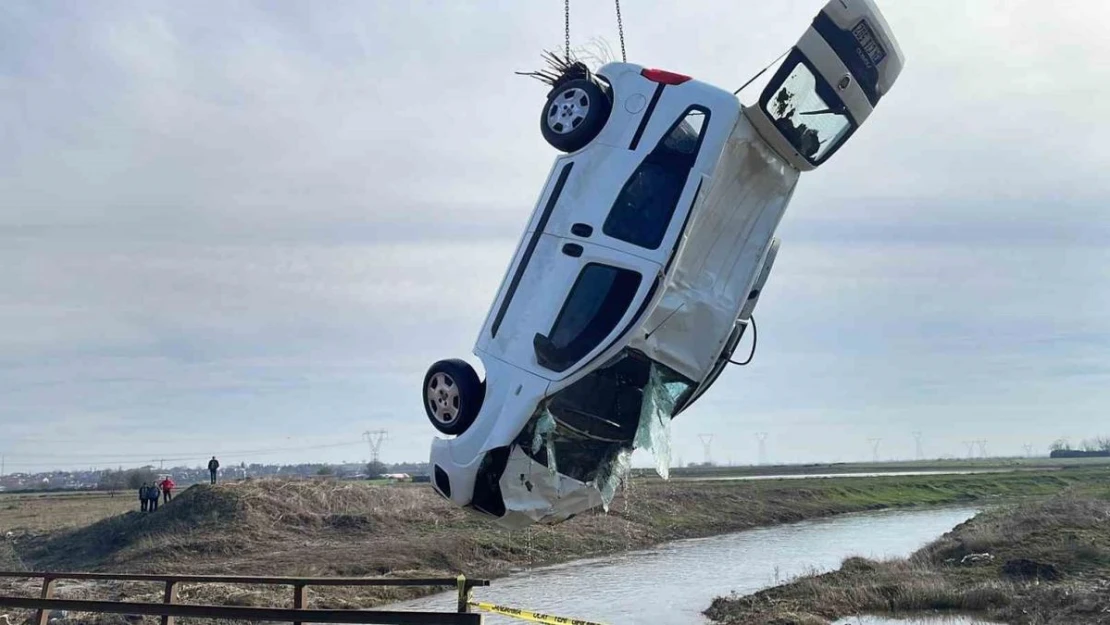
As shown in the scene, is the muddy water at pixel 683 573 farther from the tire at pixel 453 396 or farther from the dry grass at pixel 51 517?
the dry grass at pixel 51 517

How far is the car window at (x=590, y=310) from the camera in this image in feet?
25.8

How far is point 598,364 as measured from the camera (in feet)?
25.7

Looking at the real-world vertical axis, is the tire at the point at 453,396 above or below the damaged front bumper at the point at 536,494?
above

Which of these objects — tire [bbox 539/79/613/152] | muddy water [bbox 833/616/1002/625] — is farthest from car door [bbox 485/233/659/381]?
muddy water [bbox 833/616/1002/625]

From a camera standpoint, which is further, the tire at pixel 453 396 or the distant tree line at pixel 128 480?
the distant tree line at pixel 128 480

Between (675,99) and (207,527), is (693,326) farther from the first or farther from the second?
(207,527)

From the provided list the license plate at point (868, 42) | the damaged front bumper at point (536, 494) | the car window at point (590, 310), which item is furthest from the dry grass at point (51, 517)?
the license plate at point (868, 42)

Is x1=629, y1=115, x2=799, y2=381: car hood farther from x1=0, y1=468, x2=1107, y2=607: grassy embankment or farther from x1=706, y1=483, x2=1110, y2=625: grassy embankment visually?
x1=0, y1=468, x2=1107, y2=607: grassy embankment

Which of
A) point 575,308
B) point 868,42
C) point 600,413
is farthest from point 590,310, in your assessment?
point 868,42

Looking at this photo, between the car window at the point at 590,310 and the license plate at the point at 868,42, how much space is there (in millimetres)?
2711

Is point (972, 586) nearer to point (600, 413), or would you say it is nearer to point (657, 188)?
point (600, 413)

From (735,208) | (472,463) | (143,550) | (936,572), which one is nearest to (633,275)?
(735,208)

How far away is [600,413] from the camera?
8531 millimetres

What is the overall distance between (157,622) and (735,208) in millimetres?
13463
